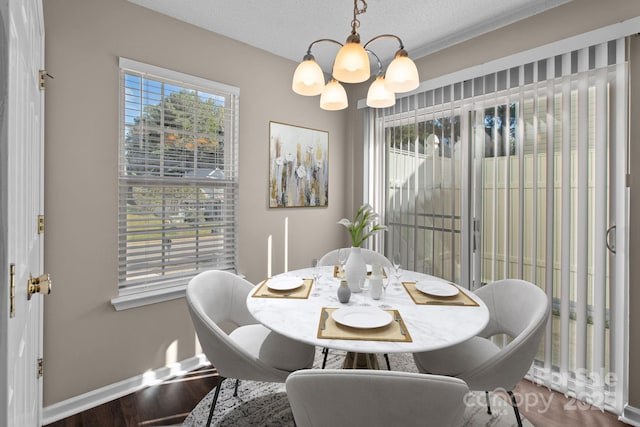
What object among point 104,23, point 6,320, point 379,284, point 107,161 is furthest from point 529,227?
point 104,23

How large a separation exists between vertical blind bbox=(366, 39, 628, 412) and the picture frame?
97cm

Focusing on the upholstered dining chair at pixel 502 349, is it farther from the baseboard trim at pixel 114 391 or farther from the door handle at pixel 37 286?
the baseboard trim at pixel 114 391

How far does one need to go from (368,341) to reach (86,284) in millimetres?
1870

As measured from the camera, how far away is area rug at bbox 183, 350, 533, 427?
1.89 meters

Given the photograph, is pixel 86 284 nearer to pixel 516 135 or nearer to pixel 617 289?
pixel 516 135

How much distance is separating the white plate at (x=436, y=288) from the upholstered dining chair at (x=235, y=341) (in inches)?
27.4

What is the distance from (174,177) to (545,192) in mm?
2651

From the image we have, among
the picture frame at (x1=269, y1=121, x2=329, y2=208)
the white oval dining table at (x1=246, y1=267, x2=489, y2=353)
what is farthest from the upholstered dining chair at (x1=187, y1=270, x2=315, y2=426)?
the picture frame at (x1=269, y1=121, x2=329, y2=208)

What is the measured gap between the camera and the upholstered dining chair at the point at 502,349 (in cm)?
140

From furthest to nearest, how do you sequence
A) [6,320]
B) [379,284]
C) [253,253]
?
[253,253] < [379,284] < [6,320]

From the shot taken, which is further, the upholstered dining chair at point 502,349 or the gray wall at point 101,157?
the gray wall at point 101,157

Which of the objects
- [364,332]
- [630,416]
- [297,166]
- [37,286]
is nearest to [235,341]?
[364,332]

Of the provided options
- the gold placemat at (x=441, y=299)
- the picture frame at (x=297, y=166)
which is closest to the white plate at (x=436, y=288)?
the gold placemat at (x=441, y=299)

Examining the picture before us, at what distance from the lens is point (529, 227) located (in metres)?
2.31
